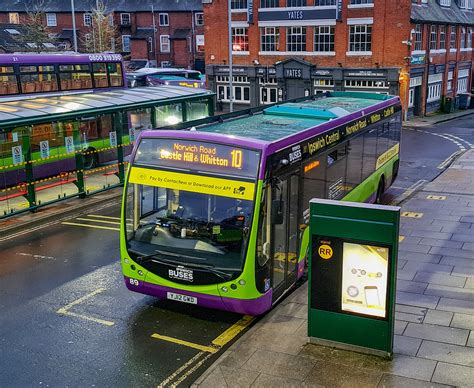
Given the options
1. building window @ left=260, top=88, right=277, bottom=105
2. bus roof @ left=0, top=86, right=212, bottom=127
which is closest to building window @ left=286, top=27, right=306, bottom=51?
building window @ left=260, top=88, right=277, bottom=105

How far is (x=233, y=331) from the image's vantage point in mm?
8977

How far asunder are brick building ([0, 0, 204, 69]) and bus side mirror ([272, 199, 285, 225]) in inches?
2326

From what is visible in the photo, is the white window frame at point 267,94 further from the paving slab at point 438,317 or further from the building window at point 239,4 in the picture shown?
the paving slab at point 438,317

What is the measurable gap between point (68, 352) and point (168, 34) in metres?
62.3

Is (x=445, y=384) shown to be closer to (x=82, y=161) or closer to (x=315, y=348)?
(x=315, y=348)

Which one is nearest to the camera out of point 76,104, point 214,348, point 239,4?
point 214,348

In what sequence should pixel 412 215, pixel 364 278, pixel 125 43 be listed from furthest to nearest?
1. pixel 125 43
2. pixel 412 215
3. pixel 364 278

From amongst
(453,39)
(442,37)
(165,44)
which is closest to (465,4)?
(453,39)

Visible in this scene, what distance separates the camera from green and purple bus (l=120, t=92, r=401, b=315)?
8.44 meters

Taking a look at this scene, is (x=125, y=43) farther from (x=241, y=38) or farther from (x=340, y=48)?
(x=340, y=48)

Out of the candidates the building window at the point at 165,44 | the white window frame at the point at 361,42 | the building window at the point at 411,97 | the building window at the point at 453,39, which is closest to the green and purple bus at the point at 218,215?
the white window frame at the point at 361,42

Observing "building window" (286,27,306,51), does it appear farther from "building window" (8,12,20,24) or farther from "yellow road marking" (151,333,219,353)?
"building window" (8,12,20,24)

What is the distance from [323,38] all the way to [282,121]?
2944 cm

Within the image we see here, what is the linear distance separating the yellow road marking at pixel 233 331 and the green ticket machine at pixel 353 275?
4.42 feet
